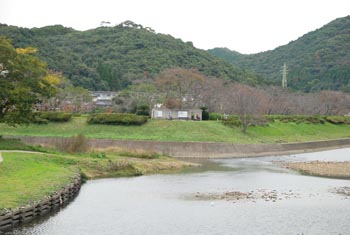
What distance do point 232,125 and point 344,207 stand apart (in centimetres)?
3846

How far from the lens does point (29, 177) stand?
28.5 metres

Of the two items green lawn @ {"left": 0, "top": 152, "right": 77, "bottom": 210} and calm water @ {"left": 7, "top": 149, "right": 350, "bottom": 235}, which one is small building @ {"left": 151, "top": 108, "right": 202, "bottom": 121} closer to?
calm water @ {"left": 7, "top": 149, "right": 350, "bottom": 235}

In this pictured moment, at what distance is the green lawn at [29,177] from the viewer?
76.0ft

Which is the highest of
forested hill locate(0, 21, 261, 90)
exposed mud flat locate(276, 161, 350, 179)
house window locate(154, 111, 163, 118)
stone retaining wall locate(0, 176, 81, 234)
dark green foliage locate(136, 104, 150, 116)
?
forested hill locate(0, 21, 261, 90)

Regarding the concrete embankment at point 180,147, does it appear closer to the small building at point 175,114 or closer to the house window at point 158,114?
the small building at point 175,114

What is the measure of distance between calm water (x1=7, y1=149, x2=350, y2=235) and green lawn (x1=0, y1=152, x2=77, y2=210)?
1.42 m

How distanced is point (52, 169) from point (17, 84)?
13.3 meters

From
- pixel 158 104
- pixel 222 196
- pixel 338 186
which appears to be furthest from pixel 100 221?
pixel 158 104

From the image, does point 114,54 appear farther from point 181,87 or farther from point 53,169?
point 53,169

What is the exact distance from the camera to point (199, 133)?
59406 millimetres

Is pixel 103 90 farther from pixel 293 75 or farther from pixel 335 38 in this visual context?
pixel 335 38

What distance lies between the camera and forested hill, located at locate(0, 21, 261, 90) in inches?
4434

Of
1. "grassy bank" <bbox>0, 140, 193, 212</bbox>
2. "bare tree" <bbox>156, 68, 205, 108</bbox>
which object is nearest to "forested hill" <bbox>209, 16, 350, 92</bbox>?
"bare tree" <bbox>156, 68, 205, 108</bbox>

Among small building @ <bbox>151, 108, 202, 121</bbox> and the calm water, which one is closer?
the calm water
